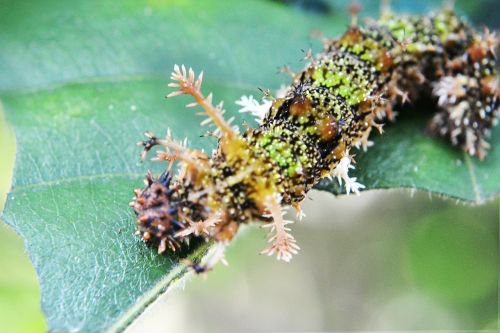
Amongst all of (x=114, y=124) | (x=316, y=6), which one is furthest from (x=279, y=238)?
(x=316, y=6)

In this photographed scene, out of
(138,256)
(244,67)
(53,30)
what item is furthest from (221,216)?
(53,30)

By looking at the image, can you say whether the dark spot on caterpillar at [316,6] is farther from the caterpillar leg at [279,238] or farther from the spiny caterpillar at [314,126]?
the caterpillar leg at [279,238]

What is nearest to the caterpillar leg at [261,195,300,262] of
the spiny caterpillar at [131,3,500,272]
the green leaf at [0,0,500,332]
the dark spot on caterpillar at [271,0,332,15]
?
the spiny caterpillar at [131,3,500,272]

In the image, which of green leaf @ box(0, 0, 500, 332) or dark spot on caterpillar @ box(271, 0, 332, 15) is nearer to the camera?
green leaf @ box(0, 0, 500, 332)

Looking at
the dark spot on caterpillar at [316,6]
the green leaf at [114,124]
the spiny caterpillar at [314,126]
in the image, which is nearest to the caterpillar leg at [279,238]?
the spiny caterpillar at [314,126]

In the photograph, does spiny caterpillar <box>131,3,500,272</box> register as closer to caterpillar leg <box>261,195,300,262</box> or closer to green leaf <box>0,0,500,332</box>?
caterpillar leg <box>261,195,300,262</box>

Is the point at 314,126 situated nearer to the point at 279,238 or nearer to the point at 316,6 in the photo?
the point at 279,238

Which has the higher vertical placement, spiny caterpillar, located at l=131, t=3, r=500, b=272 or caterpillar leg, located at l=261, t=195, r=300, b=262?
spiny caterpillar, located at l=131, t=3, r=500, b=272

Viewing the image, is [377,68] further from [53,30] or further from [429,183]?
[53,30]
